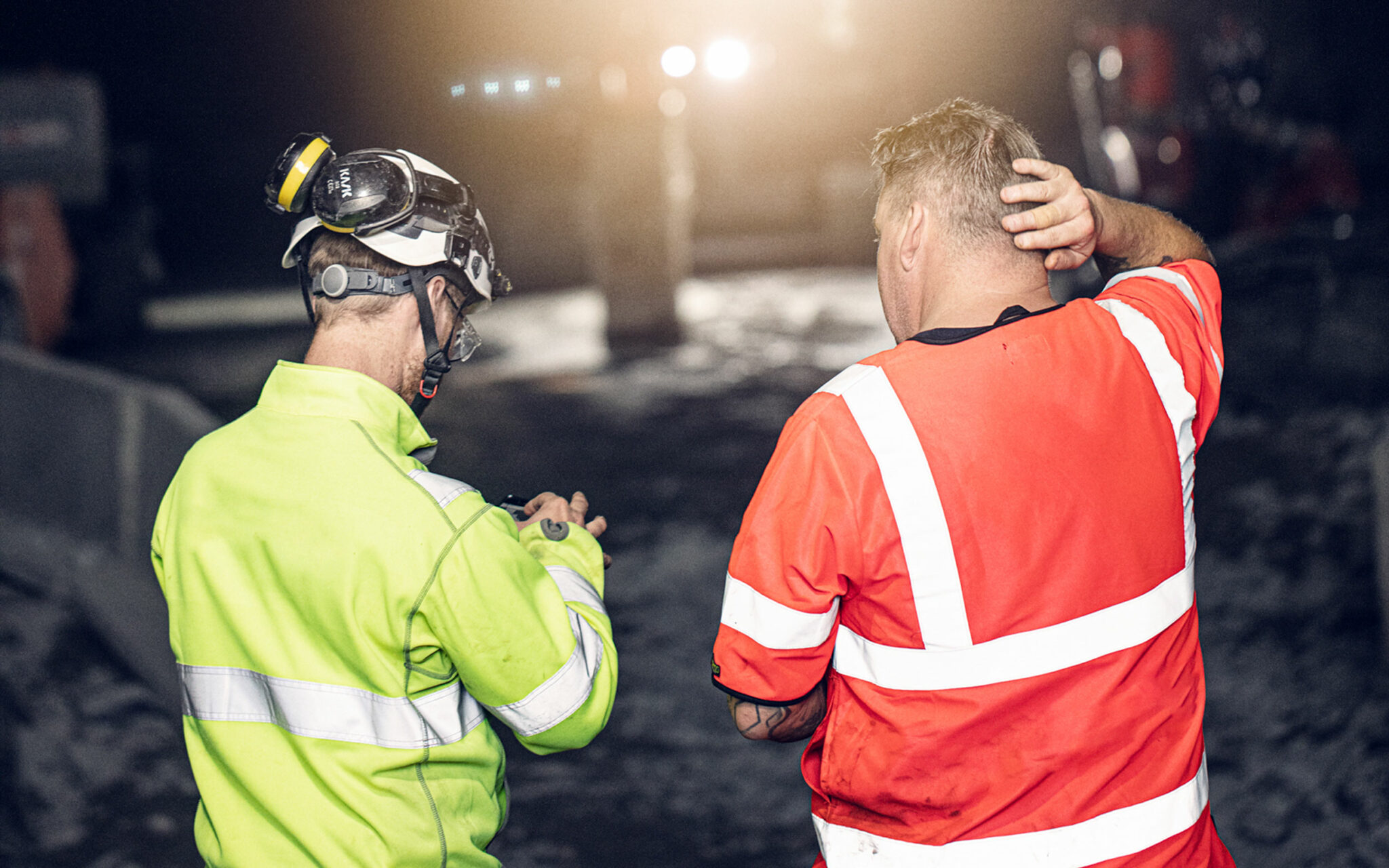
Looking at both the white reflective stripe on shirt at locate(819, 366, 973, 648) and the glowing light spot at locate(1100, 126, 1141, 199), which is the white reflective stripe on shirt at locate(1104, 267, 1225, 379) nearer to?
the white reflective stripe on shirt at locate(819, 366, 973, 648)

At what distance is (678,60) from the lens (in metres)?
13.2

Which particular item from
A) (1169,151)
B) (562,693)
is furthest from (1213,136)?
(562,693)

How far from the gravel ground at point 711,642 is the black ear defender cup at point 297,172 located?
2.71m

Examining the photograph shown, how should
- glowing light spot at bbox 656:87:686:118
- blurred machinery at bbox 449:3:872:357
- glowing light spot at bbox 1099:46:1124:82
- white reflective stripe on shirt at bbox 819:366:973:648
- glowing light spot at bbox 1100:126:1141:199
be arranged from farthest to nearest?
glowing light spot at bbox 1099:46:1124:82 → glowing light spot at bbox 1100:126:1141:199 → glowing light spot at bbox 656:87:686:118 → blurred machinery at bbox 449:3:872:357 → white reflective stripe on shirt at bbox 819:366:973:648

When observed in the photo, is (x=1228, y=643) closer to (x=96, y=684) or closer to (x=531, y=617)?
(x=531, y=617)

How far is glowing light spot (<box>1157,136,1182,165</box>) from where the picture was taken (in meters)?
15.3

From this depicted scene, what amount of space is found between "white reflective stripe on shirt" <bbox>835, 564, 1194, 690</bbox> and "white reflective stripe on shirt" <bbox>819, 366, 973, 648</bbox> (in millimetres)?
32

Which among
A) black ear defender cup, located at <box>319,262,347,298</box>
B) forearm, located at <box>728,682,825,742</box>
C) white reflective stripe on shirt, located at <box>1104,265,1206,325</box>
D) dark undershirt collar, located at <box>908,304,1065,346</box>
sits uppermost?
black ear defender cup, located at <box>319,262,347,298</box>

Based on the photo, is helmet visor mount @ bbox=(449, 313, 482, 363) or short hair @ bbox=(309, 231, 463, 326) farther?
helmet visor mount @ bbox=(449, 313, 482, 363)

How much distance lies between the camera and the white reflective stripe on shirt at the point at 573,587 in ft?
6.11

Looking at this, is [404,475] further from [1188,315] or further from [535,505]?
[1188,315]

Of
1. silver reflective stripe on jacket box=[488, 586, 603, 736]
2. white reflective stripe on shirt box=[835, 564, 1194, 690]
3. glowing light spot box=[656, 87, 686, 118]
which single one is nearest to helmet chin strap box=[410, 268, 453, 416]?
silver reflective stripe on jacket box=[488, 586, 603, 736]

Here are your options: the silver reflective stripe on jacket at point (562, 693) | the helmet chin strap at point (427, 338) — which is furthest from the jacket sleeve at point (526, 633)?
the helmet chin strap at point (427, 338)

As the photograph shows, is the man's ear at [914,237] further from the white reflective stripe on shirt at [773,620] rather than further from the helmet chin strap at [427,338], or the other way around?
the helmet chin strap at [427,338]
